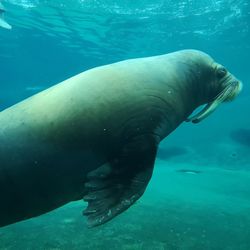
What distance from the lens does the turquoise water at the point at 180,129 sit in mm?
8250

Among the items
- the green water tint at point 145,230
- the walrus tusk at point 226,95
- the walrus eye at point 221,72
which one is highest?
the walrus eye at point 221,72

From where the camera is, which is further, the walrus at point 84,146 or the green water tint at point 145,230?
the green water tint at point 145,230

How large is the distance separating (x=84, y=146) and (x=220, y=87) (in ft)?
5.82

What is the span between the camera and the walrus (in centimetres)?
280

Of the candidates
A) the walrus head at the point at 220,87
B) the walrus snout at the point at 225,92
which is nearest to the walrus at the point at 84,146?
the walrus snout at the point at 225,92

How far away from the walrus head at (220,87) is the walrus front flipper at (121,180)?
3.37 ft

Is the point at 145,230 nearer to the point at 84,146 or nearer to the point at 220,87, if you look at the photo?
the point at 220,87

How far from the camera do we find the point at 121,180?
9.56ft

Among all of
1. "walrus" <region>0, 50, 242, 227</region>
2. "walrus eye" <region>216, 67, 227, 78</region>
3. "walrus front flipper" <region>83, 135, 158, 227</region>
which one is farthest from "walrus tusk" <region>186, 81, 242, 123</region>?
"walrus front flipper" <region>83, 135, 158, 227</region>

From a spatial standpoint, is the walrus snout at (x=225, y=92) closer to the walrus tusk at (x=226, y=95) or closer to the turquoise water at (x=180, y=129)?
the walrus tusk at (x=226, y=95)

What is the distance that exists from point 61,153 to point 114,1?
499 inches

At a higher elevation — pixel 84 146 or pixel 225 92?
pixel 225 92

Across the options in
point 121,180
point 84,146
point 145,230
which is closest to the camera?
point 84,146

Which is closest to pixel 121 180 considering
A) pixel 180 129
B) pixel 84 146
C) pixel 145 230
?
pixel 84 146
